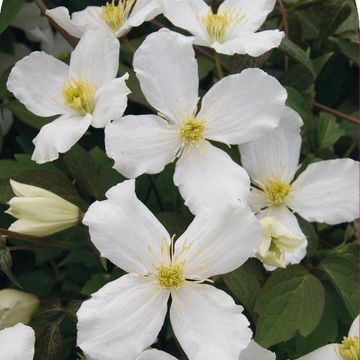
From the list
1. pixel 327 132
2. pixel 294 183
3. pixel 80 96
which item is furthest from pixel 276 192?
pixel 80 96

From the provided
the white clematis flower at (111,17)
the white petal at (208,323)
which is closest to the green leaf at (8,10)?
the white clematis flower at (111,17)

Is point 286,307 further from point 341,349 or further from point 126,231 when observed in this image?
point 126,231

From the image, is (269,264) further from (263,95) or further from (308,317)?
(263,95)

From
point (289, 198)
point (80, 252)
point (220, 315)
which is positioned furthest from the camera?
point (80, 252)

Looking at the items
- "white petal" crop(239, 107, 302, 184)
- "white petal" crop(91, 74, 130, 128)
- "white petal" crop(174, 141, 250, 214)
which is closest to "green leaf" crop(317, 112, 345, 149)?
"white petal" crop(239, 107, 302, 184)

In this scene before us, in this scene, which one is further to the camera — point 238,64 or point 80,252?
point 80,252

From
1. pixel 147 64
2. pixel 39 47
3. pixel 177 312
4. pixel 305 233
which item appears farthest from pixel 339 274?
pixel 39 47

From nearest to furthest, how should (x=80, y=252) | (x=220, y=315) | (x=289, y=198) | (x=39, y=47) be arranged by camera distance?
1. (x=220, y=315)
2. (x=289, y=198)
3. (x=80, y=252)
4. (x=39, y=47)
